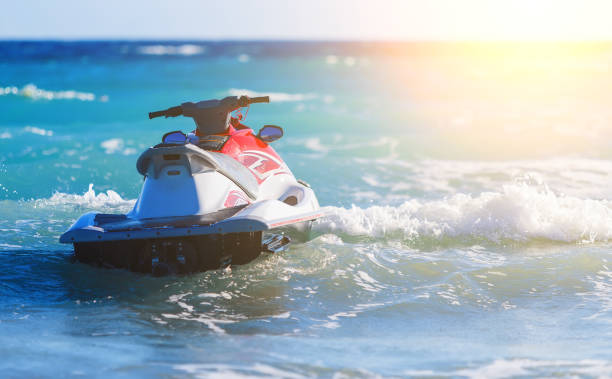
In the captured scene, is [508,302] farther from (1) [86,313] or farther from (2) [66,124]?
(2) [66,124]

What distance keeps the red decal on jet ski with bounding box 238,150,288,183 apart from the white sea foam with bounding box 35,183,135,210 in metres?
2.68

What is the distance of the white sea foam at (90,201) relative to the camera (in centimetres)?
869

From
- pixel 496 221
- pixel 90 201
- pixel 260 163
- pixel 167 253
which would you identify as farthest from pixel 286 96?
pixel 167 253

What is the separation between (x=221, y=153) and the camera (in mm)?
5914

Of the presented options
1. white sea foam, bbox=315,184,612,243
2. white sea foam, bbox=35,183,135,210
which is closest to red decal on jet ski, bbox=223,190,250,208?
white sea foam, bbox=315,184,612,243

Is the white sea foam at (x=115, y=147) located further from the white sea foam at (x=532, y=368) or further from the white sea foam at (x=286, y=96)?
the white sea foam at (x=532, y=368)

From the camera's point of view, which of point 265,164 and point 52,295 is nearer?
point 52,295

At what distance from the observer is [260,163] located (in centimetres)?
640

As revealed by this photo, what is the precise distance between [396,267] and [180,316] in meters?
2.02

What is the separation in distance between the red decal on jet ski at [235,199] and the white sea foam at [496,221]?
5.92 feet

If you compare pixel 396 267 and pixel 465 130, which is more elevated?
pixel 465 130

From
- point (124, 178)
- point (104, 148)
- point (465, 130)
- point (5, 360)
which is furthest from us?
point (465, 130)

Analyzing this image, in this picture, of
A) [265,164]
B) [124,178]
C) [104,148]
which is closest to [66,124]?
[104,148]

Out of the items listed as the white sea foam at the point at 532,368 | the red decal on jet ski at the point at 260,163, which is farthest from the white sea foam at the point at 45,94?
the white sea foam at the point at 532,368
